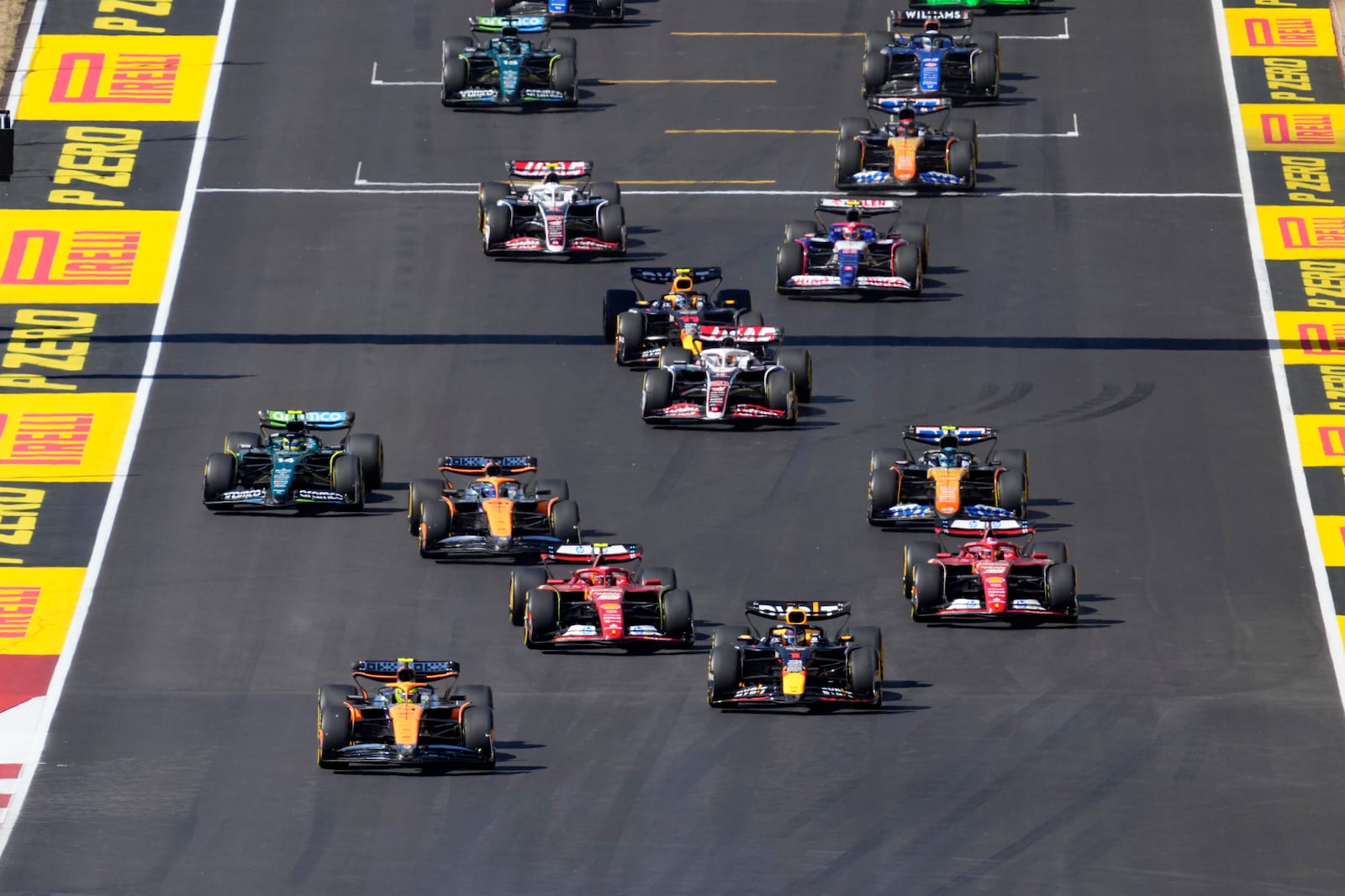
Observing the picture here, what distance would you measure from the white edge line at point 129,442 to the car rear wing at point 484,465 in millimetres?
6853

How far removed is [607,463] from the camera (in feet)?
230

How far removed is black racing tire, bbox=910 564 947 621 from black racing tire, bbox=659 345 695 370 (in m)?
10.8

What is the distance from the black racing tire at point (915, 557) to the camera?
206 feet

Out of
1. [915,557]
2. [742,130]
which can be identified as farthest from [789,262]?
[915,557]

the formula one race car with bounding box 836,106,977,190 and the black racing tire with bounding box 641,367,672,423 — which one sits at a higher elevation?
the formula one race car with bounding box 836,106,977,190

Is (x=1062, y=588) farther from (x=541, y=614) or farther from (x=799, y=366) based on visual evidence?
(x=799, y=366)

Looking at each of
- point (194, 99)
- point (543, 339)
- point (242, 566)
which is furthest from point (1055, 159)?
point (242, 566)

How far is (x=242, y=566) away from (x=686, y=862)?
1440 cm

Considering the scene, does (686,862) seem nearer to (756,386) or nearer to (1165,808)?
(1165,808)

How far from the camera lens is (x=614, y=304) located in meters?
74.8

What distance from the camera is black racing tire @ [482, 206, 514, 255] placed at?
79188mm

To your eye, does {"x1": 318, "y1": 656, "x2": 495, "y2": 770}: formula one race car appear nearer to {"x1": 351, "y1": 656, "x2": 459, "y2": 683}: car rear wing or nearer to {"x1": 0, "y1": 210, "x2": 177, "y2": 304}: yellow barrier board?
{"x1": 351, "y1": 656, "x2": 459, "y2": 683}: car rear wing

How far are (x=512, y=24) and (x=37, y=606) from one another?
28024 millimetres

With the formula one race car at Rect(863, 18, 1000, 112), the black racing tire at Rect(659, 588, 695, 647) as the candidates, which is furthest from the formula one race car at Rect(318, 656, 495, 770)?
the formula one race car at Rect(863, 18, 1000, 112)
